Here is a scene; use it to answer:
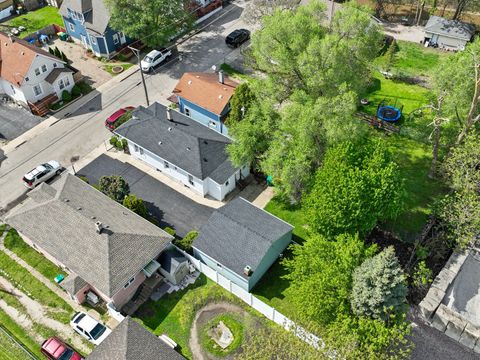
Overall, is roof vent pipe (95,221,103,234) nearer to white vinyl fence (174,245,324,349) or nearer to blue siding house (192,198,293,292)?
white vinyl fence (174,245,324,349)

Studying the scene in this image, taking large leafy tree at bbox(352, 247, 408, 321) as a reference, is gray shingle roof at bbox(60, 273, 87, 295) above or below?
below

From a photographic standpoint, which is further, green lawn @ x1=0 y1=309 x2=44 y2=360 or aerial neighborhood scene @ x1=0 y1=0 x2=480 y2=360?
green lawn @ x1=0 y1=309 x2=44 y2=360

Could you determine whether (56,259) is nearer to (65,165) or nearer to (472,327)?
(65,165)

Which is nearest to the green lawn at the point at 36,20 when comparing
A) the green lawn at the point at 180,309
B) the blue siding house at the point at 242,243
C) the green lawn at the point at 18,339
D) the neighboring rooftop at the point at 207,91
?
the neighboring rooftop at the point at 207,91

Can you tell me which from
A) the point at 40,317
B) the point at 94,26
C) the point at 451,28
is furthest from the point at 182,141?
the point at 451,28

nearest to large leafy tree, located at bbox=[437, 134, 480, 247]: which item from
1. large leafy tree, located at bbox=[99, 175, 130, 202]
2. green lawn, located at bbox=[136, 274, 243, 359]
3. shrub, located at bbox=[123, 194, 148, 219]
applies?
green lawn, located at bbox=[136, 274, 243, 359]

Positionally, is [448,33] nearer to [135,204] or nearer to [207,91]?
[207,91]
